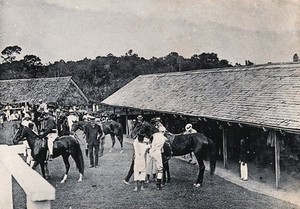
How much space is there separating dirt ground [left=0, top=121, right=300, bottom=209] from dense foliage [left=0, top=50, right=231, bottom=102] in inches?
77.0

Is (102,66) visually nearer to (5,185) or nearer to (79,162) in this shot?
(79,162)

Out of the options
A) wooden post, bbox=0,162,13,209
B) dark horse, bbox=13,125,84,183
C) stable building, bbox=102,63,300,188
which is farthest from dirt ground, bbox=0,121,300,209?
wooden post, bbox=0,162,13,209

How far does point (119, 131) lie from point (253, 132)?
3.74 metres

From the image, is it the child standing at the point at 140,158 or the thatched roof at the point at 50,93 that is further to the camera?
the thatched roof at the point at 50,93

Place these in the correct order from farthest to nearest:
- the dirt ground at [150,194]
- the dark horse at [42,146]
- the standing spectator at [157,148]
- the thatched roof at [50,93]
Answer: the thatched roof at [50,93], the dark horse at [42,146], the standing spectator at [157,148], the dirt ground at [150,194]

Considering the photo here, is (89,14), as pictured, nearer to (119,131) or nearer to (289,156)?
(289,156)

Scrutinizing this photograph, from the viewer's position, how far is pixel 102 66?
268 inches

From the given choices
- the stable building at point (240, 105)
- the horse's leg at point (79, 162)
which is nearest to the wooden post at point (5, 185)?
the stable building at point (240, 105)

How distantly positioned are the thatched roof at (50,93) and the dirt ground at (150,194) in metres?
8.83

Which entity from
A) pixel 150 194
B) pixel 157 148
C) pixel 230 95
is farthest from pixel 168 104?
pixel 150 194

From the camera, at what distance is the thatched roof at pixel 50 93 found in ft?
52.6

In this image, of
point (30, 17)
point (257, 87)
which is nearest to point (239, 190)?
point (257, 87)

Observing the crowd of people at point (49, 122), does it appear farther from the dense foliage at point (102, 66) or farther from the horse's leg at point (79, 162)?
the dense foliage at point (102, 66)

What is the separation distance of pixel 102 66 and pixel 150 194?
238 cm
